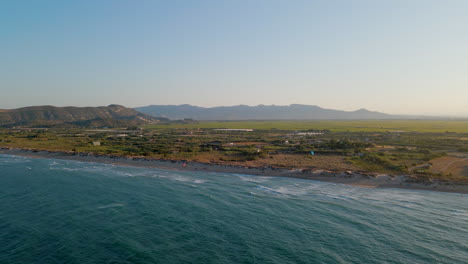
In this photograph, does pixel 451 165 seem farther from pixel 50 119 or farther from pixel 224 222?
pixel 50 119

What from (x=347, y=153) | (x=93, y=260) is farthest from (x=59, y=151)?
(x=347, y=153)

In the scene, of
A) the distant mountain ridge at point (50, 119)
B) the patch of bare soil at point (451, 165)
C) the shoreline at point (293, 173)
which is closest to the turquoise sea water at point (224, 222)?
the shoreline at point (293, 173)

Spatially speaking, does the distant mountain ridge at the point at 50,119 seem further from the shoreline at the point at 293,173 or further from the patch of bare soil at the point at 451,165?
the patch of bare soil at the point at 451,165

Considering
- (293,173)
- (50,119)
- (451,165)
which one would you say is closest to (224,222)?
(293,173)

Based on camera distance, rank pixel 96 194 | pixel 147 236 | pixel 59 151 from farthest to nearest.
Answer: pixel 59 151, pixel 96 194, pixel 147 236

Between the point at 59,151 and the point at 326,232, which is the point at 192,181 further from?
the point at 59,151
